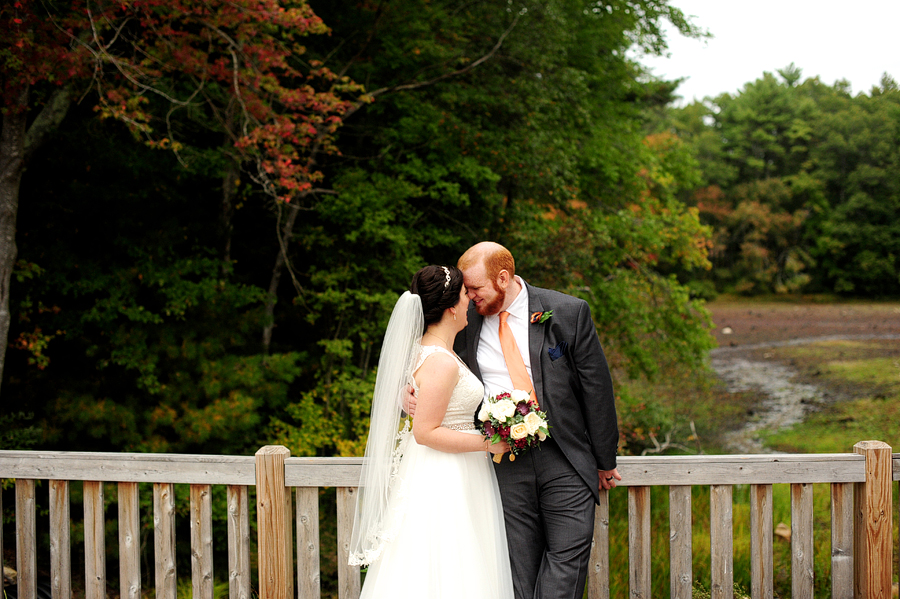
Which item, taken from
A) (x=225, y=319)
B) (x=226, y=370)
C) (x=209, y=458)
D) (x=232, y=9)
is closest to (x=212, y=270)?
(x=225, y=319)

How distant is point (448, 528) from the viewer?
277 centimetres

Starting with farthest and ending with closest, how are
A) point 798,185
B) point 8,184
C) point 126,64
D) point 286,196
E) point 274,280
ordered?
point 798,185, point 274,280, point 286,196, point 8,184, point 126,64

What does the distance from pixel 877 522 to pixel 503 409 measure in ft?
5.89

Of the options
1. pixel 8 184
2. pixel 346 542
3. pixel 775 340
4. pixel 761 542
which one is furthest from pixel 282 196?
pixel 775 340

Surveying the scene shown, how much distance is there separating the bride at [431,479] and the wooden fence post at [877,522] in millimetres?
1600

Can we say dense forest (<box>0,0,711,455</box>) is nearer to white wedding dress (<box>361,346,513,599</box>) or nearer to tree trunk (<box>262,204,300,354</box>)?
tree trunk (<box>262,204,300,354</box>)

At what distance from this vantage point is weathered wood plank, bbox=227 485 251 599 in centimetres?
303

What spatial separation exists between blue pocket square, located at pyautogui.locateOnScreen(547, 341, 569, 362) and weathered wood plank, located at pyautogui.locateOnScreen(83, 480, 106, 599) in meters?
2.14

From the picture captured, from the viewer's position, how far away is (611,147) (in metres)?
11.7

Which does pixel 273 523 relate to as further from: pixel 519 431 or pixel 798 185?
pixel 798 185

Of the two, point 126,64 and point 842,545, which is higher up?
point 126,64

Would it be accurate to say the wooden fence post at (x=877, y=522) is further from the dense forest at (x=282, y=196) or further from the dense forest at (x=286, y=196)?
the dense forest at (x=282, y=196)

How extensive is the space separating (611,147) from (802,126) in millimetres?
28736

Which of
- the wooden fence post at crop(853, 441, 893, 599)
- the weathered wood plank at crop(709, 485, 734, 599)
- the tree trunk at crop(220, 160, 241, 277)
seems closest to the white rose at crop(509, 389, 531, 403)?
the weathered wood plank at crop(709, 485, 734, 599)
